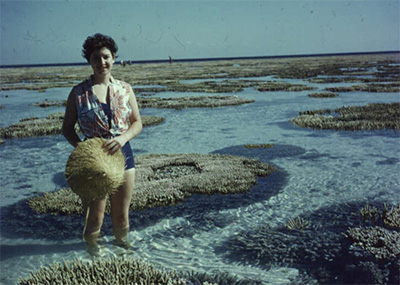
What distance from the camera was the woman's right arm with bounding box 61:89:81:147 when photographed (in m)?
4.75

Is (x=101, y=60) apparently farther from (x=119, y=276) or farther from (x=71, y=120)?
(x=119, y=276)

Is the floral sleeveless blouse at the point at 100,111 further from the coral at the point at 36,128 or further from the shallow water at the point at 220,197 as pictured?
the coral at the point at 36,128

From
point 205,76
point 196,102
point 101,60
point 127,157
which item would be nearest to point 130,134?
point 127,157

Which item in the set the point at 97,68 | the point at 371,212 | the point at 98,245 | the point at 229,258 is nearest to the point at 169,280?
the point at 229,258

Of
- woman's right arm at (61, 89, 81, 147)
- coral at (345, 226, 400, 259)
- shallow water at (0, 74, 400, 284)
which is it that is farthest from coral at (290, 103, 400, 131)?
woman's right arm at (61, 89, 81, 147)

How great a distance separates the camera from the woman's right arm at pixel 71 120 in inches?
187

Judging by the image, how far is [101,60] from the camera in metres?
4.72

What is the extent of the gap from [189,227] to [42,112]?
25377 mm

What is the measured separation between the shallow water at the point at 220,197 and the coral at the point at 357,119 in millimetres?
785

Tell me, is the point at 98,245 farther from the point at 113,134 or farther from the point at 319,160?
the point at 319,160

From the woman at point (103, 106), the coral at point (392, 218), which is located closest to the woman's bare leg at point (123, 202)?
the woman at point (103, 106)

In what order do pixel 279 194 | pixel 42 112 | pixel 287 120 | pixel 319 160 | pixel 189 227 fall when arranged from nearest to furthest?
pixel 189 227 < pixel 279 194 < pixel 319 160 < pixel 287 120 < pixel 42 112

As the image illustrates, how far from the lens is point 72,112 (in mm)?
4793

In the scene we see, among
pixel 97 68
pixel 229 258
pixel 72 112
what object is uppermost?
pixel 97 68
